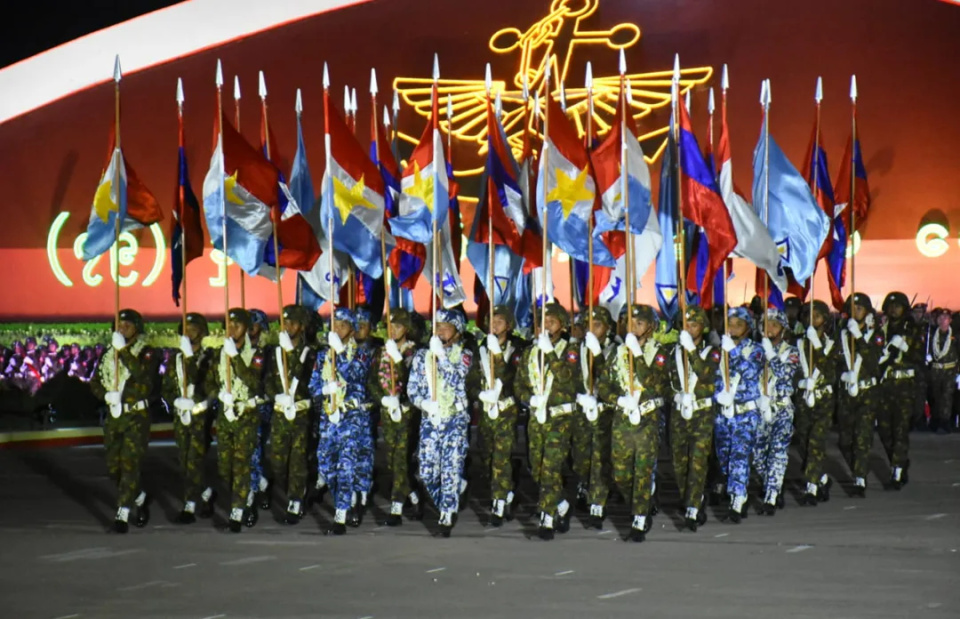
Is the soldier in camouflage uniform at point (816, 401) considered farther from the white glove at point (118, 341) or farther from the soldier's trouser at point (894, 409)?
the white glove at point (118, 341)

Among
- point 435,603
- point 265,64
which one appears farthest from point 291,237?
point 265,64

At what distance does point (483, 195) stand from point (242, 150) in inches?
76.5

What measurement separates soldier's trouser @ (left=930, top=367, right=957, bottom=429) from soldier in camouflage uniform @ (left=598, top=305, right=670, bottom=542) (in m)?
8.27

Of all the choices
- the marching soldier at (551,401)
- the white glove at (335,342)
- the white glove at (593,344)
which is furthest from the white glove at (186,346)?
the white glove at (593,344)

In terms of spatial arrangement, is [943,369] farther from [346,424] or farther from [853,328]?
[346,424]

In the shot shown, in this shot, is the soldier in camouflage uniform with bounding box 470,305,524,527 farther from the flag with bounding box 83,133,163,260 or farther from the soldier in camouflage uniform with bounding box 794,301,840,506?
the flag with bounding box 83,133,163,260

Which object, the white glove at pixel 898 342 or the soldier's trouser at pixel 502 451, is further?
the white glove at pixel 898 342

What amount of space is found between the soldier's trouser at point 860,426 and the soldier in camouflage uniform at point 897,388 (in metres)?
0.40

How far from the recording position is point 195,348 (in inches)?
450

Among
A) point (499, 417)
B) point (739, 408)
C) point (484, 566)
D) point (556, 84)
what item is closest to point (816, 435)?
point (739, 408)

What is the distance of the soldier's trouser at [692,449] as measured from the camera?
1044 cm

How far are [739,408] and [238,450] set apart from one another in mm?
3746

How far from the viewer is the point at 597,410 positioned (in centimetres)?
1052

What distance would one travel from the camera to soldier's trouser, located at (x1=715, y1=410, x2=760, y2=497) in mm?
10828
